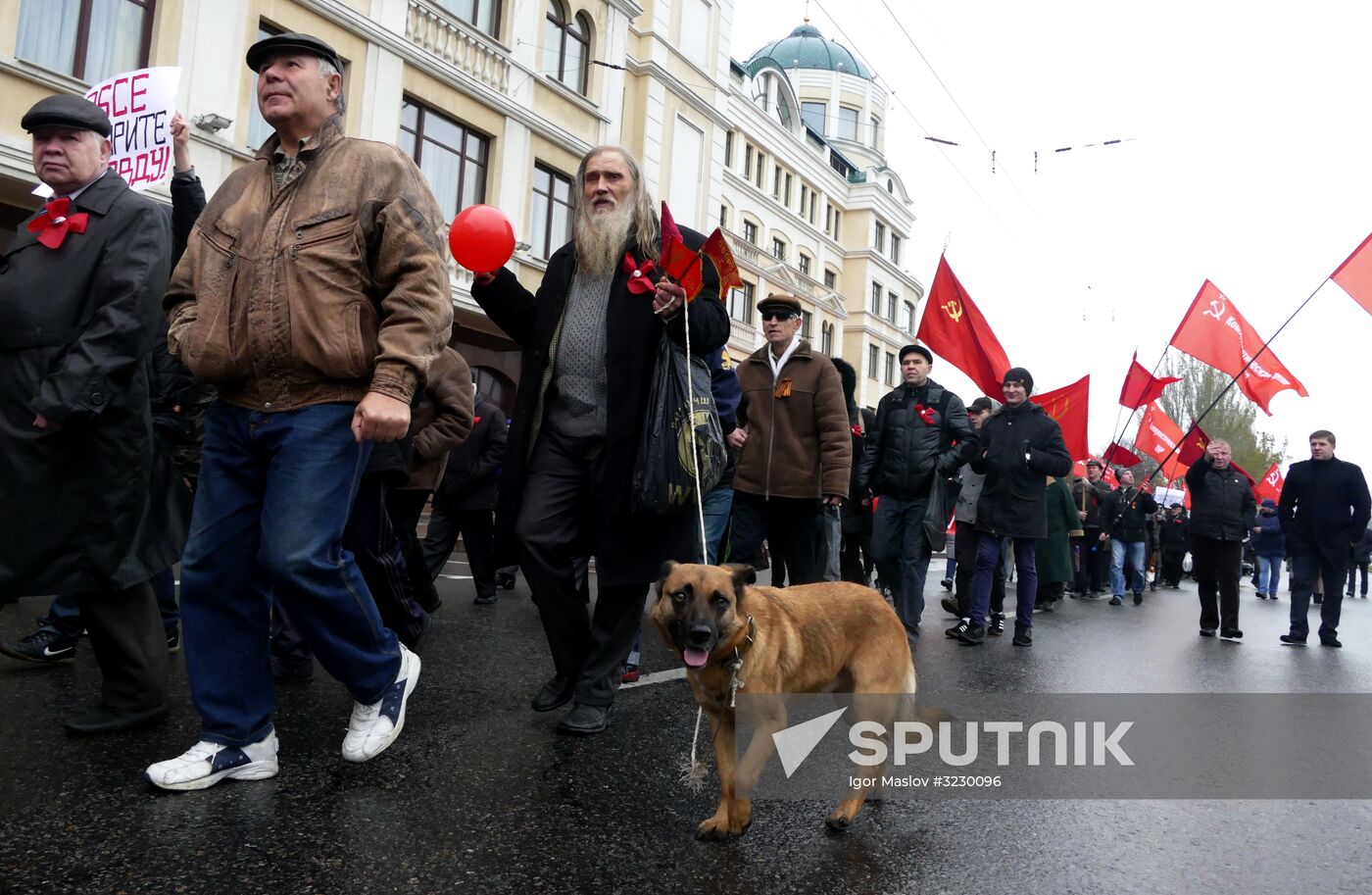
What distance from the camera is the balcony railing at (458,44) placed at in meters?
16.9

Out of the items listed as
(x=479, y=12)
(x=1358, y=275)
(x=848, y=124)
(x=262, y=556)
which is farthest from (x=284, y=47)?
(x=848, y=124)

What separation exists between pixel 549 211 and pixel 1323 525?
1491cm

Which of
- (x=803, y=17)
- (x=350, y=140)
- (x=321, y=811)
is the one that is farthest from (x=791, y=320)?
(x=803, y=17)

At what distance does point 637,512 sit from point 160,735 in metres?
1.86

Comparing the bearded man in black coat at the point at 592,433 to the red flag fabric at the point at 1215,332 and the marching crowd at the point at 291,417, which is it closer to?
the marching crowd at the point at 291,417

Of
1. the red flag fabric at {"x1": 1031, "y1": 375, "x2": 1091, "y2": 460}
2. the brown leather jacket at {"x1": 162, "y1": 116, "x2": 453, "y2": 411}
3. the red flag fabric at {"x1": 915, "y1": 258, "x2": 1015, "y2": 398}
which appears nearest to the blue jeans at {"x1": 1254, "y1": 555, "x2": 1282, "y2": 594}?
the red flag fabric at {"x1": 1031, "y1": 375, "x2": 1091, "y2": 460}

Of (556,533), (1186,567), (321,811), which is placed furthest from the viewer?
(1186,567)

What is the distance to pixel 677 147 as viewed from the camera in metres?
24.0

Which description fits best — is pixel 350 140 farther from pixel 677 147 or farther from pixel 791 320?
pixel 677 147

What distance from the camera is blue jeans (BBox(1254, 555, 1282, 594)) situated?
60.0 feet

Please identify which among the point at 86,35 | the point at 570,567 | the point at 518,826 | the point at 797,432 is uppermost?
the point at 86,35

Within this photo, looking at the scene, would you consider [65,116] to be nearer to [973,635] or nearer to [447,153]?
[973,635]

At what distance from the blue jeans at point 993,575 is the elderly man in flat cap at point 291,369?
5.51 meters

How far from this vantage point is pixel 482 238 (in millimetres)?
3729
